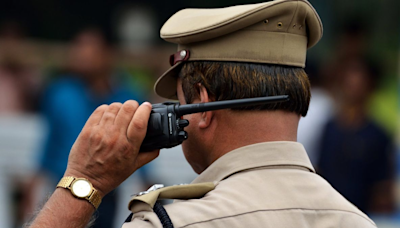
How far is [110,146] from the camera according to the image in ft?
6.08

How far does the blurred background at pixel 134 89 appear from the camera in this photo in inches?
202

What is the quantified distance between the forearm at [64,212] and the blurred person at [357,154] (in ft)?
12.9

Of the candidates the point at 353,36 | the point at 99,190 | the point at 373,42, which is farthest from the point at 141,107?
the point at 373,42

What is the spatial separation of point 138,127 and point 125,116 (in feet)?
0.19

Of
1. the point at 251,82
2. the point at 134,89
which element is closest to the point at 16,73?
the point at 134,89

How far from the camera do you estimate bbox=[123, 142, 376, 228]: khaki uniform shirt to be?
173 centimetres

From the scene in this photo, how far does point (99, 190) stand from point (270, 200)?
1.71 ft

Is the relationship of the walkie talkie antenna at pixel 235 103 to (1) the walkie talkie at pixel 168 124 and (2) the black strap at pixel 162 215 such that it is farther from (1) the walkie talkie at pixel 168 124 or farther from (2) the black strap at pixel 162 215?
(2) the black strap at pixel 162 215

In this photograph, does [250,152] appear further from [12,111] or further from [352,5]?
[352,5]

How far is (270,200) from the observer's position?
179 centimetres

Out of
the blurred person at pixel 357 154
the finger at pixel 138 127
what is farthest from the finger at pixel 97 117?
the blurred person at pixel 357 154

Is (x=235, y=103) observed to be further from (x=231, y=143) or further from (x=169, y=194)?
(x=169, y=194)

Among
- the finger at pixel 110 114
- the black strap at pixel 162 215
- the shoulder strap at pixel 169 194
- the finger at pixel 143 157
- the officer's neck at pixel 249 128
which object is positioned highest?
the finger at pixel 110 114

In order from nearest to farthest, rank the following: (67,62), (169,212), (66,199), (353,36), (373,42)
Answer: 1. (169,212)
2. (66,199)
3. (353,36)
4. (67,62)
5. (373,42)
